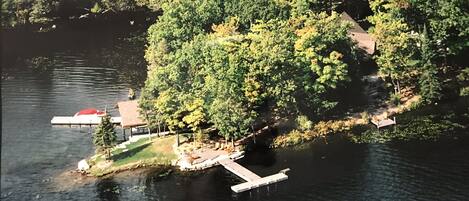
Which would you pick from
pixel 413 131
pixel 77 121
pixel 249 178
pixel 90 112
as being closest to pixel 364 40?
pixel 413 131

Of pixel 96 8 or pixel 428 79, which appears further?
pixel 96 8

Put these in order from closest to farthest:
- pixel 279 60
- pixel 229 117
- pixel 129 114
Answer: pixel 229 117
pixel 279 60
pixel 129 114

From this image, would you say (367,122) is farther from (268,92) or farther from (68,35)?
(68,35)

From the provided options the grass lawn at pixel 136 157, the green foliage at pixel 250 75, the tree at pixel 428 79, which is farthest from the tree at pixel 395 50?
the grass lawn at pixel 136 157

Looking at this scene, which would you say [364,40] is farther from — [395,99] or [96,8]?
[96,8]

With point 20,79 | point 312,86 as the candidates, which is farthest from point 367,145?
point 20,79

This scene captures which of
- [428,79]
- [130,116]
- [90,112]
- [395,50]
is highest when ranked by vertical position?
[395,50]

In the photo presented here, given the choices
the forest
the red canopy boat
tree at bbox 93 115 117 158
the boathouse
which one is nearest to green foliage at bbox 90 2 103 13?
the forest
